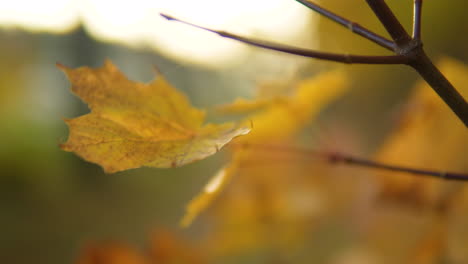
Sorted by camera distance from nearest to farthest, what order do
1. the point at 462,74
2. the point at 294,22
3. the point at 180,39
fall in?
1. the point at 462,74
2. the point at 294,22
3. the point at 180,39

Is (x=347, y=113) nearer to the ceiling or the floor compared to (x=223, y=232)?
nearer to the ceiling

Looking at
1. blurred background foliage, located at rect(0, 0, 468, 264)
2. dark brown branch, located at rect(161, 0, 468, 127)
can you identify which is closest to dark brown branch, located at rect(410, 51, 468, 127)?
dark brown branch, located at rect(161, 0, 468, 127)

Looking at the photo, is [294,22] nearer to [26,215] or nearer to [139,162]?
[139,162]

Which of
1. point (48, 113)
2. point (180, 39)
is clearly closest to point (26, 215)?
point (48, 113)

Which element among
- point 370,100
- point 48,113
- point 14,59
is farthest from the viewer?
point 48,113

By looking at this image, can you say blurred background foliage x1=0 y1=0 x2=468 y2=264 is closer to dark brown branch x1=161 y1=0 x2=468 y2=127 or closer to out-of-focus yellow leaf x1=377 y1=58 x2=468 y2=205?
out-of-focus yellow leaf x1=377 y1=58 x2=468 y2=205

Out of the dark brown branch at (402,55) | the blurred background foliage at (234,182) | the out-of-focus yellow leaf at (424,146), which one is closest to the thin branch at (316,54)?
the dark brown branch at (402,55)
